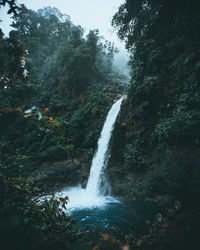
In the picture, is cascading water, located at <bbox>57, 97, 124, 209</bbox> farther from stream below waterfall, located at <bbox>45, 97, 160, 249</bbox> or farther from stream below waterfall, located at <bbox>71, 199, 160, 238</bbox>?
stream below waterfall, located at <bbox>71, 199, 160, 238</bbox>

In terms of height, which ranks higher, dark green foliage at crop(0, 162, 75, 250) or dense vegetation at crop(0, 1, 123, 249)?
dense vegetation at crop(0, 1, 123, 249)

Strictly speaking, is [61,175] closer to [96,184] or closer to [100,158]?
[96,184]

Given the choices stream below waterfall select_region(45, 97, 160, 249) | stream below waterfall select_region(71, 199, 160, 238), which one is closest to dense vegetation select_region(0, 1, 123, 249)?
stream below waterfall select_region(45, 97, 160, 249)

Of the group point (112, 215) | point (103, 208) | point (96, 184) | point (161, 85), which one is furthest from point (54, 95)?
point (112, 215)

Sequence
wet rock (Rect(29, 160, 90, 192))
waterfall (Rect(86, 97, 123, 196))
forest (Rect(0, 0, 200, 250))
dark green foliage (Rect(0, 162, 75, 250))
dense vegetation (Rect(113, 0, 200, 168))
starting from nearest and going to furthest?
dark green foliage (Rect(0, 162, 75, 250)) → forest (Rect(0, 0, 200, 250)) → dense vegetation (Rect(113, 0, 200, 168)) → waterfall (Rect(86, 97, 123, 196)) → wet rock (Rect(29, 160, 90, 192))

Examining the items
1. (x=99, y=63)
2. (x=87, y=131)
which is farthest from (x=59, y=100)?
(x=99, y=63)

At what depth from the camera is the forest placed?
2072mm

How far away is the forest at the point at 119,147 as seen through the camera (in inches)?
81.6

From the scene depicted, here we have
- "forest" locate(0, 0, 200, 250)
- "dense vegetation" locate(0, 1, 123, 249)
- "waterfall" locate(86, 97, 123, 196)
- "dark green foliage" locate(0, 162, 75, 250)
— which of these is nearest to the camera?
"dark green foliage" locate(0, 162, 75, 250)

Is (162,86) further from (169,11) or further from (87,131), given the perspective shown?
(87,131)

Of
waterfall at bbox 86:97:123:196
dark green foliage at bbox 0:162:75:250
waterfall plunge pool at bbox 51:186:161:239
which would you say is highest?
waterfall at bbox 86:97:123:196

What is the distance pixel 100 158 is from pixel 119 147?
60.7 inches

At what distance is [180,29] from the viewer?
22.7 ft

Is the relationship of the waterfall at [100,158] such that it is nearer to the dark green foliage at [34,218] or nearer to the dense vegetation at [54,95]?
the dense vegetation at [54,95]
